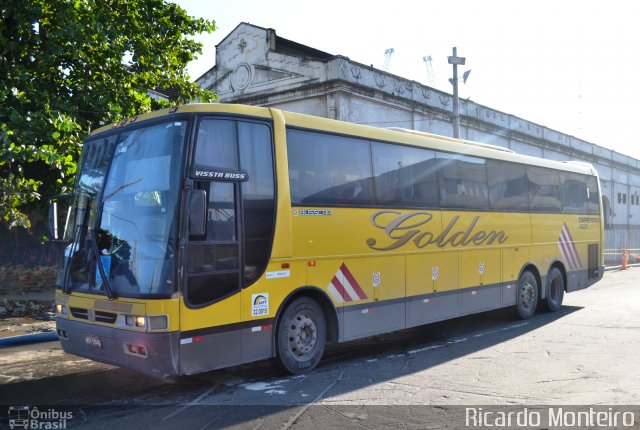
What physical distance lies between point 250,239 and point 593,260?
11.5 m

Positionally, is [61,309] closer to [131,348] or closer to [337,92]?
[131,348]

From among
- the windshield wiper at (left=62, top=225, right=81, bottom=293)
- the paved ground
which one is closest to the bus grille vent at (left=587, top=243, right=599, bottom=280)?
the paved ground

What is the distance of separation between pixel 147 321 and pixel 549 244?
10.1 m

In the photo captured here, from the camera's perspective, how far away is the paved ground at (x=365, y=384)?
18.9 ft

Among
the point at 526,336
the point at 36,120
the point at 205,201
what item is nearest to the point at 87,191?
the point at 205,201

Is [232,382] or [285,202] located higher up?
[285,202]

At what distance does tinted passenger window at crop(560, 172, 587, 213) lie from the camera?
1385 centimetres

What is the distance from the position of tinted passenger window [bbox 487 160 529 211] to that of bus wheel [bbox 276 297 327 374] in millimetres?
5285

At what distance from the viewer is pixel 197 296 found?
6.20m

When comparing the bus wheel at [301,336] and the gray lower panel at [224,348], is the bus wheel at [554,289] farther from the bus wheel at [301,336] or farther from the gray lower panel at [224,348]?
the gray lower panel at [224,348]

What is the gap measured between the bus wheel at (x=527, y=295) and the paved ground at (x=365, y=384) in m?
1.89

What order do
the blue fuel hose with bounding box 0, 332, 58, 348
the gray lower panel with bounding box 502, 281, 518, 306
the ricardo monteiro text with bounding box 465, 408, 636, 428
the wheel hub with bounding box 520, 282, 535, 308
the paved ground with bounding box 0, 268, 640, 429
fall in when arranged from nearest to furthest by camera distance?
1. the ricardo monteiro text with bounding box 465, 408, 636, 428
2. the paved ground with bounding box 0, 268, 640, 429
3. the blue fuel hose with bounding box 0, 332, 58, 348
4. the gray lower panel with bounding box 502, 281, 518, 306
5. the wheel hub with bounding box 520, 282, 535, 308

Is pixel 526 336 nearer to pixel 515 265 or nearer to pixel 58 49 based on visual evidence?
pixel 515 265

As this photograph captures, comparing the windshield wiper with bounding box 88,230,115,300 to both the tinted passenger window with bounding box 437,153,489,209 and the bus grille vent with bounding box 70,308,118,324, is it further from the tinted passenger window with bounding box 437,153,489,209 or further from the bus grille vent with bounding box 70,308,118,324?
the tinted passenger window with bounding box 437,153,489,209
